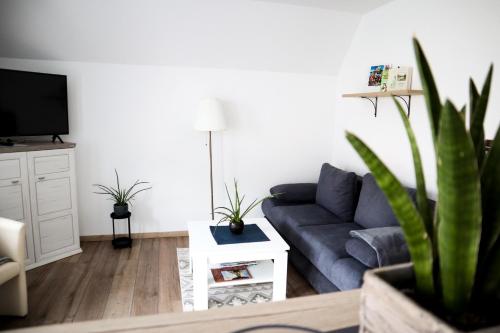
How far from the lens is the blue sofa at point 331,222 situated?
2.33 meters

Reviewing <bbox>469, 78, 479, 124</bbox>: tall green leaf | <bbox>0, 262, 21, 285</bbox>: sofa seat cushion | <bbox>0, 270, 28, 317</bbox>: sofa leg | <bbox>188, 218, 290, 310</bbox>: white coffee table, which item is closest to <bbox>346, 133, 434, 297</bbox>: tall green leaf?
<bbox>469, 78, 479, 124</bbox>: tall green leaf

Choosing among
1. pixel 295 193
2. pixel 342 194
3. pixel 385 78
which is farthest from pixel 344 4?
pixel 295 193

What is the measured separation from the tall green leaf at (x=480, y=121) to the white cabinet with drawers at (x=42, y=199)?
318 centimetres

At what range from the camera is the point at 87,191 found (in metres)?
3.70

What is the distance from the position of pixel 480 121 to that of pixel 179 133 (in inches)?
137

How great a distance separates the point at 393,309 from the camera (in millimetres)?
526

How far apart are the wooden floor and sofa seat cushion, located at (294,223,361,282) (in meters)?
0.30

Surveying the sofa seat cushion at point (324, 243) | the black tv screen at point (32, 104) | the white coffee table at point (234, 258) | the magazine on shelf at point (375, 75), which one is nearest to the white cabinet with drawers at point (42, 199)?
the black tv screen at point (32, 104)

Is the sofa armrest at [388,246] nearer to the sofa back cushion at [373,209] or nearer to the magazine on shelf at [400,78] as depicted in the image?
the sofa back cushion at [373,209]

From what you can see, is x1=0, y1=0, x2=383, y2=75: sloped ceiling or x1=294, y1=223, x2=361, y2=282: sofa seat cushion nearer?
x1=294, y1=223, x2=361, y2=282: sofa seat cushion

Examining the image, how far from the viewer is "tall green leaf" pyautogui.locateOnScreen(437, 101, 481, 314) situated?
45 cm

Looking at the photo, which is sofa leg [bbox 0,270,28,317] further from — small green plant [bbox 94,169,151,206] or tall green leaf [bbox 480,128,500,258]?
tall green leaf [bbox 480,128,500,258]

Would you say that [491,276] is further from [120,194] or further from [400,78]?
[120,194]

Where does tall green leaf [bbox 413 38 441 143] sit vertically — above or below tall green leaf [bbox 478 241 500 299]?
above
